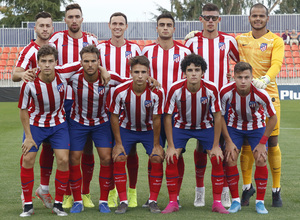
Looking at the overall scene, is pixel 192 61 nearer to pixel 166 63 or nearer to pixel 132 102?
pixel 166 63

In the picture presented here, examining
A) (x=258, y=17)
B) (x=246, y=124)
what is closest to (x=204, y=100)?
(x=246, y=124)

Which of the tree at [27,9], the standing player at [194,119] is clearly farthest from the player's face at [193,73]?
the tree at [27,9]

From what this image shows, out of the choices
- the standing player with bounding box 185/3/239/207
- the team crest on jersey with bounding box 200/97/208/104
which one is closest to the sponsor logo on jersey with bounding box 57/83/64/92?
the team crest on jersey with bounding box 200/97/208/104

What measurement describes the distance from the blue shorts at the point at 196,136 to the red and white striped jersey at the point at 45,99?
1.15 m

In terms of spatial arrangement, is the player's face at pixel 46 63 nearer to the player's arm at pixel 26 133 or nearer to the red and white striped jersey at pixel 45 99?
the red and white striped jersey at pixel 45 99

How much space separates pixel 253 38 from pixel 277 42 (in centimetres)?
25

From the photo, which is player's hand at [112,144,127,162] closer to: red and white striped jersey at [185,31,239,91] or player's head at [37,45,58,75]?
player's head at [37,45,58,75]

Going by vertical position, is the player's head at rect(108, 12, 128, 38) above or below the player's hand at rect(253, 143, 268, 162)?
above

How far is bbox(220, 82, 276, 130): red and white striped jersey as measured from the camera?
5.06 m

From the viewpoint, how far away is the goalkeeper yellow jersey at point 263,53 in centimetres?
543

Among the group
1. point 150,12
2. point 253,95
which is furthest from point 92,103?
point 150,12

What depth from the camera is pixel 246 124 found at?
519 centimetres

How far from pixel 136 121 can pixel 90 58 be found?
0.77m

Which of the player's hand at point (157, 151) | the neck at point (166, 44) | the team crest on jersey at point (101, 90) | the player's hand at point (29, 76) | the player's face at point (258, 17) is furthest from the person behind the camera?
the neck at point (166, 44)
